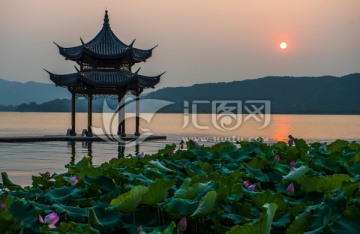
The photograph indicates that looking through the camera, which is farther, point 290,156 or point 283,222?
point 290,156

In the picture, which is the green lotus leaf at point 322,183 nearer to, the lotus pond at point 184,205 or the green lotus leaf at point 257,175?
the lotus pond at point 184,205

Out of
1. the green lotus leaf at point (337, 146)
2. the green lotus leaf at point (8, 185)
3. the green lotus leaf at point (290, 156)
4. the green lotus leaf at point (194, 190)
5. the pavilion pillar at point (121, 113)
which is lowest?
the green lotus leaf at point (8, 185)

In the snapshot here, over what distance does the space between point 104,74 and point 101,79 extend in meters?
0.59

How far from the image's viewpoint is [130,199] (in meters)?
2.29

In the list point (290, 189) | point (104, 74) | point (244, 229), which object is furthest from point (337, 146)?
point (104, 74)

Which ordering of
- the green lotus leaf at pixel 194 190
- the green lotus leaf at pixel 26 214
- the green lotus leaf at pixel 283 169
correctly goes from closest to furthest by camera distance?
the green lotus leaf at pixel 26 214, the green lotus leaf at pixel 194 190, the green lotus leaf at pixel 283 169

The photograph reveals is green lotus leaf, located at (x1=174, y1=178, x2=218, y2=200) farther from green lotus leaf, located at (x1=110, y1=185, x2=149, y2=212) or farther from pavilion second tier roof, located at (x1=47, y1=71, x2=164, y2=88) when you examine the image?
pavilion second tier roof, located at (x1=47, y1=71, x2=164, y2=88)

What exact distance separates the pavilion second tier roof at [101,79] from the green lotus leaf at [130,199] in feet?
102

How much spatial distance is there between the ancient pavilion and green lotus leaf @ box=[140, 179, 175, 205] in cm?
3096

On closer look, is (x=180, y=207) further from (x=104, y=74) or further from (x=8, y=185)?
(x=104, y=74)

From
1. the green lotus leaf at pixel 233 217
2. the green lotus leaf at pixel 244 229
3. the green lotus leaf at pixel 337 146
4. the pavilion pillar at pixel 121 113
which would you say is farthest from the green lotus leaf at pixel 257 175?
the pavilion pillar at pixel 121 113

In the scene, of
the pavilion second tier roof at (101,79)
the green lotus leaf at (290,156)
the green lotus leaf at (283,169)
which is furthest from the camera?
the pavilion second tier roof at (101,79)

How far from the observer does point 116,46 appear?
34938 millimetres

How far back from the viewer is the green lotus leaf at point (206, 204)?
7.34 feet
